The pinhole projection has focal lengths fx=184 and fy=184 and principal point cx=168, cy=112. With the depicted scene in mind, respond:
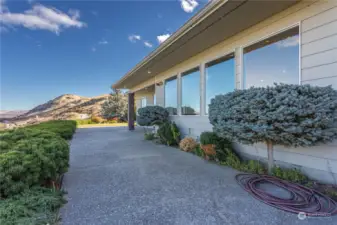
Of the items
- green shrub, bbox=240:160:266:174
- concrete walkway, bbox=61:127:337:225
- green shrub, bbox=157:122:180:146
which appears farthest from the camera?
green shrub, bbox=157:122:180:146

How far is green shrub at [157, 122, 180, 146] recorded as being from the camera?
662cm

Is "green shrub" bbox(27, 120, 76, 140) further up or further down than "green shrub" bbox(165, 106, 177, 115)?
further down

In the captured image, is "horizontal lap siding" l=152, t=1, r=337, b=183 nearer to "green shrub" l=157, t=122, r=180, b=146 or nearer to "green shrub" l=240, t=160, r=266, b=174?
"green shrub" l=240, t=160, r=266, b=174

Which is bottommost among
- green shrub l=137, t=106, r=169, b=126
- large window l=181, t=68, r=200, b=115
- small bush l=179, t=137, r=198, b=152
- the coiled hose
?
the coiled hose

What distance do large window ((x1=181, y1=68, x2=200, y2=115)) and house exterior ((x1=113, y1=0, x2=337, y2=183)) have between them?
0.04 m

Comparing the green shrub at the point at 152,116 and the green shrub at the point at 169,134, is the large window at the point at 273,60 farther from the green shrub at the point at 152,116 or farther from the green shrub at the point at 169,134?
the green shrub at the point at 152,116

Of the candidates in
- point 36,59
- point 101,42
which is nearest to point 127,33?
point 101,42

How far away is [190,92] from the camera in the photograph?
268 inches

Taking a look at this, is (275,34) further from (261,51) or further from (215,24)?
(215,24)

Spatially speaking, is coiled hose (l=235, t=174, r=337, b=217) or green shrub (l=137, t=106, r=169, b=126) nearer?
coiled hose (l=235, t=174, r=337, b=217)

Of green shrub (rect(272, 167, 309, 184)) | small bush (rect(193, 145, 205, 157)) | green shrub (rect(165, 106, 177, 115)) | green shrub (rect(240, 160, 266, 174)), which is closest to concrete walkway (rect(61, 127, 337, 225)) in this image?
green shrub (rect(240, 160, 266, 174))

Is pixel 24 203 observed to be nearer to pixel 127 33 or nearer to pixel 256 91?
pixel 256 91

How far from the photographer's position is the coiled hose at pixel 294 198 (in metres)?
2.21

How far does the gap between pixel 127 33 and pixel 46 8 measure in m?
4.79
